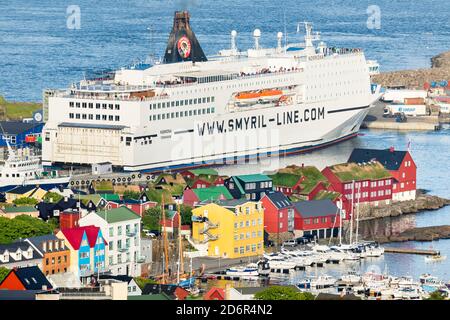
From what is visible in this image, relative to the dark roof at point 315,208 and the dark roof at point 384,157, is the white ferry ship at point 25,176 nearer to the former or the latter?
the dark roof at point 315,208

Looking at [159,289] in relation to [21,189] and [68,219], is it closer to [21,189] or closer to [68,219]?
[68,219]

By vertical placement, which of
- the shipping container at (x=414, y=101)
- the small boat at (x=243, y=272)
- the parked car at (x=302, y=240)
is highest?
the shipping container at (x=414, y=101)

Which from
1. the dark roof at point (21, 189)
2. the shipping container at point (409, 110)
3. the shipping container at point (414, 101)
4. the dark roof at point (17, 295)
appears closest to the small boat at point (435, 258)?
the dark roof at point (21, 189)

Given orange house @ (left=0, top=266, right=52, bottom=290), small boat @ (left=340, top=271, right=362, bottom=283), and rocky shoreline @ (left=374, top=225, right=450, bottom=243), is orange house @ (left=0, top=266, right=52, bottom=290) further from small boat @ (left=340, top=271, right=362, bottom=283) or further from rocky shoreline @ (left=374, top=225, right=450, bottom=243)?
rocky shoreline @ (left=374, top=225, right=450, bottom=243)

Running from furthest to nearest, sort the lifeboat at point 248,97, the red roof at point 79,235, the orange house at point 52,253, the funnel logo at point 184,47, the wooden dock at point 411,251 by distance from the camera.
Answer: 1. the funnel logo at point 184,47
2. the lifeboat at point 248,97
3. the wooden dock at point 411,251
4. the red roof at point 79,235
5. the orange house at point 52,253

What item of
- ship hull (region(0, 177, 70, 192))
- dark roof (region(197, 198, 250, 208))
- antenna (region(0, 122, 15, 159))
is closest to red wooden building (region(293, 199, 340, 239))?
dark roof (region(197, 198, 250, 208))

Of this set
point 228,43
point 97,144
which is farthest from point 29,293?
point 228,43
